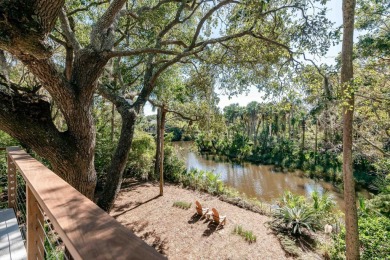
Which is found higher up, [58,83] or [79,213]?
[58,83]

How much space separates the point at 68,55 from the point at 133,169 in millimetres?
7388

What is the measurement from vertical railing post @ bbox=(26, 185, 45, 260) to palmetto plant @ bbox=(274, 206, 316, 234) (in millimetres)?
6787

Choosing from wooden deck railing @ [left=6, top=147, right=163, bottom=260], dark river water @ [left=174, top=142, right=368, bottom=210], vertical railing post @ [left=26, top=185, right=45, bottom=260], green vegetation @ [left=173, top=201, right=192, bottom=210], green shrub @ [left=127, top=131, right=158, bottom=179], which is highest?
wooden deck railing @ [left=6, top=147, right=163, bottom=260]

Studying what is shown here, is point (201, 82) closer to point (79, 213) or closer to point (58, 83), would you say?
point (58, 83)

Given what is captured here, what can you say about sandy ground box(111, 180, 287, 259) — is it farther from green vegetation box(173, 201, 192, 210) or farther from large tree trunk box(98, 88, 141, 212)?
large tree trunk box(98, 88, 141, 212)

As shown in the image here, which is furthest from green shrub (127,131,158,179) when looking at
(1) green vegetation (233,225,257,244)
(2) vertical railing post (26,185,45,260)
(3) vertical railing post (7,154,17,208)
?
(2) vertical railing post (26,185,45,260)

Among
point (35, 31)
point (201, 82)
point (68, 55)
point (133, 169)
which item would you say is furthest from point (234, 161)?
point (35, 31)

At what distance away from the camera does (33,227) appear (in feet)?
4.18

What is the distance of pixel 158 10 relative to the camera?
199 inches

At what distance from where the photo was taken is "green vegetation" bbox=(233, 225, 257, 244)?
579 cm

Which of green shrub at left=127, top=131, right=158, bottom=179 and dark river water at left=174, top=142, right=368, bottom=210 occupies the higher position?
green shrub at left=127, top=131, right=158, bottom=179

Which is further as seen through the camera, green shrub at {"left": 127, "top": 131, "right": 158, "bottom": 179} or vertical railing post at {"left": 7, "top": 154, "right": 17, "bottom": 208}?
green shrub at {"left": 127, "top": 131, "right": 158, "bottom": 179}

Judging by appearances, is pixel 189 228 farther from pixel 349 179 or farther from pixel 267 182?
pixel 267 182

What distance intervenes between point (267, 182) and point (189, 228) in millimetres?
11782
